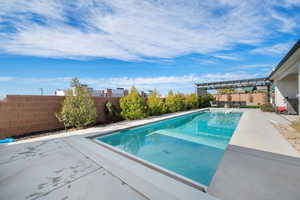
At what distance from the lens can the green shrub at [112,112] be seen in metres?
8.85

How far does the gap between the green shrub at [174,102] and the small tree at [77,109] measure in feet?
27.2

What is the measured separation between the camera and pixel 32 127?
6062mm

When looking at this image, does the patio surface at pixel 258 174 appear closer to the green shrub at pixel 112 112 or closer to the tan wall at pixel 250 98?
the green shrub at pixel 112 112

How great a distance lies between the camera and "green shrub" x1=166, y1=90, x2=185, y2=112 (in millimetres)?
13711

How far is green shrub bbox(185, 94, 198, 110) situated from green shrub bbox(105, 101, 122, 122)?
9827 millimetres

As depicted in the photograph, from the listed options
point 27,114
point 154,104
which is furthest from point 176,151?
point 154,104

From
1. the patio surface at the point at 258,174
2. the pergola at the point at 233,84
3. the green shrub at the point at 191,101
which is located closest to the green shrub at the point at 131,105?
the patio surface at the point at 258,174

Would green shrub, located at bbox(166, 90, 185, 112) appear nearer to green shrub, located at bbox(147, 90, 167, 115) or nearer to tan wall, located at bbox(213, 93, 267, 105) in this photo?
green shrub, located at bbox(147, 90, 167, 115)

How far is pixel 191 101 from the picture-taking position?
17422mm

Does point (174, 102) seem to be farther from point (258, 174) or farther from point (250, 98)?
point (250, 98)

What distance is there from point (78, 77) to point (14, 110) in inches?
118

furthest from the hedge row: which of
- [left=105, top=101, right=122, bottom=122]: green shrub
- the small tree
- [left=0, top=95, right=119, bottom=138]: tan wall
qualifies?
[left=0, top=95, right=119, bottom=138]: tan wall

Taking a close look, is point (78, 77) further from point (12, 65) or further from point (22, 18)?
point (12, 65)

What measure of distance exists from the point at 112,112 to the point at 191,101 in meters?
11.9
